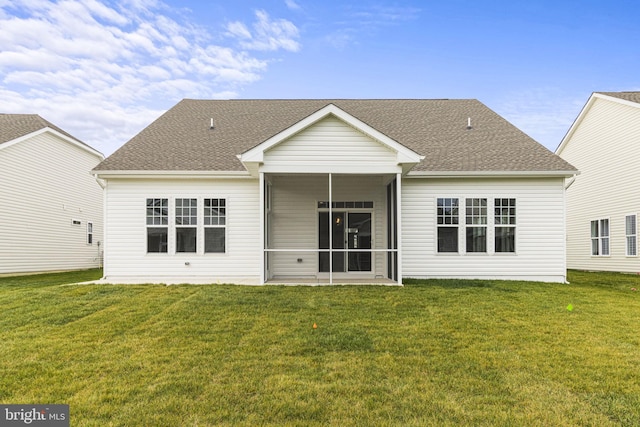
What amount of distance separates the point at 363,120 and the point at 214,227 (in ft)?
22.1

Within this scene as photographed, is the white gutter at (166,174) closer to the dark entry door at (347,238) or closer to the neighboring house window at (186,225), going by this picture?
the neighboring house window at (186,225)

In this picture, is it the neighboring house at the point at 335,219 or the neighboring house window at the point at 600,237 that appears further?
the neighboring house window at the point at 600,237

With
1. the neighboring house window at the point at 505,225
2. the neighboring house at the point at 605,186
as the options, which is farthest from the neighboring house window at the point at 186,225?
the neighboring house at the point at 605,186

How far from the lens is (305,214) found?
13203mm

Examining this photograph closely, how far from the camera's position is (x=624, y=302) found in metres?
9.16

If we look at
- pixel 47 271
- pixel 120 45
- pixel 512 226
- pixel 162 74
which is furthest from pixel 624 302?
pixel 47 271

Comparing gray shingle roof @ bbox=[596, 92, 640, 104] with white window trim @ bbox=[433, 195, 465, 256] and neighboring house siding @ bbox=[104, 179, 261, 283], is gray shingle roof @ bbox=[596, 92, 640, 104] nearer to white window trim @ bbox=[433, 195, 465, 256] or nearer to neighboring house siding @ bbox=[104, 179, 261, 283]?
white window trim @ bbox=[433, 195, 465, 256]

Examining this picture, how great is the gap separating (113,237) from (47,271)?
839 cm

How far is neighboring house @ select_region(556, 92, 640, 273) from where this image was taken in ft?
52.9

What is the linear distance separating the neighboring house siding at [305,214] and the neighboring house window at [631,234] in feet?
34.6

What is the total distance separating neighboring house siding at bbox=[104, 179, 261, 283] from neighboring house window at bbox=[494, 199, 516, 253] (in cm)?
726

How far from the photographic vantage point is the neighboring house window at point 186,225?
12344 mm

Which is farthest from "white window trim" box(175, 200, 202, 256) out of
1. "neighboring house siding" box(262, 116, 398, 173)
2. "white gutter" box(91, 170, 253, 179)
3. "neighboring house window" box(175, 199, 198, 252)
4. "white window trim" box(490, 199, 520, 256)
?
"white window trim" box(490, 199, 520, 256)

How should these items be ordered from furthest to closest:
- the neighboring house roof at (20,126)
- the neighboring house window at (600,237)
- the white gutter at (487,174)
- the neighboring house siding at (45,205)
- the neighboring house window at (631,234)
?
1. the neighboring house window at (600,237)
2. the neighboring house roof at (20,126)
3. the neighboring house siding at (45,205)
4. the neighboring house window at (631,234)
5. the white gutter at (487,174)
